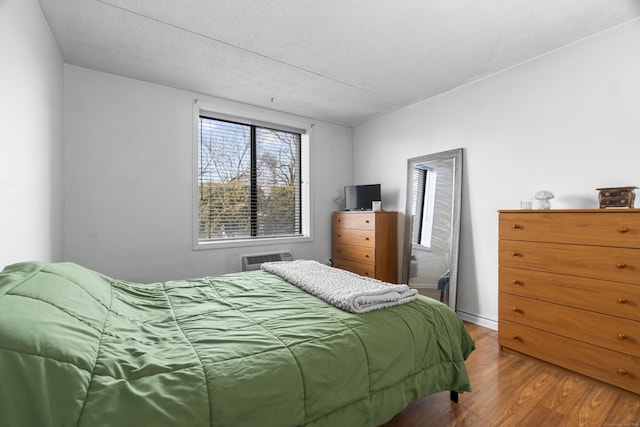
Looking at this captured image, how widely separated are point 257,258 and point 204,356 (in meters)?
2.71

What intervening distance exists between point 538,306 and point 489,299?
764 millimetres

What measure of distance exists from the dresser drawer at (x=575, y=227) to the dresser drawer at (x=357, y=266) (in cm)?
164

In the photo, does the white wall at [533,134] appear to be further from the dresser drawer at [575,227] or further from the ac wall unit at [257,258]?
the ac wall unit at [257,258]

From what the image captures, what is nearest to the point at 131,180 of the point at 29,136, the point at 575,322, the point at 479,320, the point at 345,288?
the point at 29,136

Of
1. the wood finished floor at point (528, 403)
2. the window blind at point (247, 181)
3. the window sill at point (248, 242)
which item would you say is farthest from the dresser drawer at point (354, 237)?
the wood finished floor at point (528, 403)

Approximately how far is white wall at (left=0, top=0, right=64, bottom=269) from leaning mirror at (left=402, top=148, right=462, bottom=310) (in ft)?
11.6

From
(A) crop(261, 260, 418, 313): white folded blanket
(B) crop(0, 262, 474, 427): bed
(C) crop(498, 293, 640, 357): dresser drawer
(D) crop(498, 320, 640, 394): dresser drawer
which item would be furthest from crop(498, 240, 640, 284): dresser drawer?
(A) crop(261, 260, 418, 313): white folded blanket

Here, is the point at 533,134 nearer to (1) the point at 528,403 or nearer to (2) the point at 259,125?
(1) the point at 528,403

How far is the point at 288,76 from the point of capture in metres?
3.07

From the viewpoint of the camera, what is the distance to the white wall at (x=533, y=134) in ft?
7.51

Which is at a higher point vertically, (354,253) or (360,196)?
(360,196)

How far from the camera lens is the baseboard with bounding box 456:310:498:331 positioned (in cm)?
302

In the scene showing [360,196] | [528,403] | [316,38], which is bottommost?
[528,403]

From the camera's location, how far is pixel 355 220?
4.10 meters
